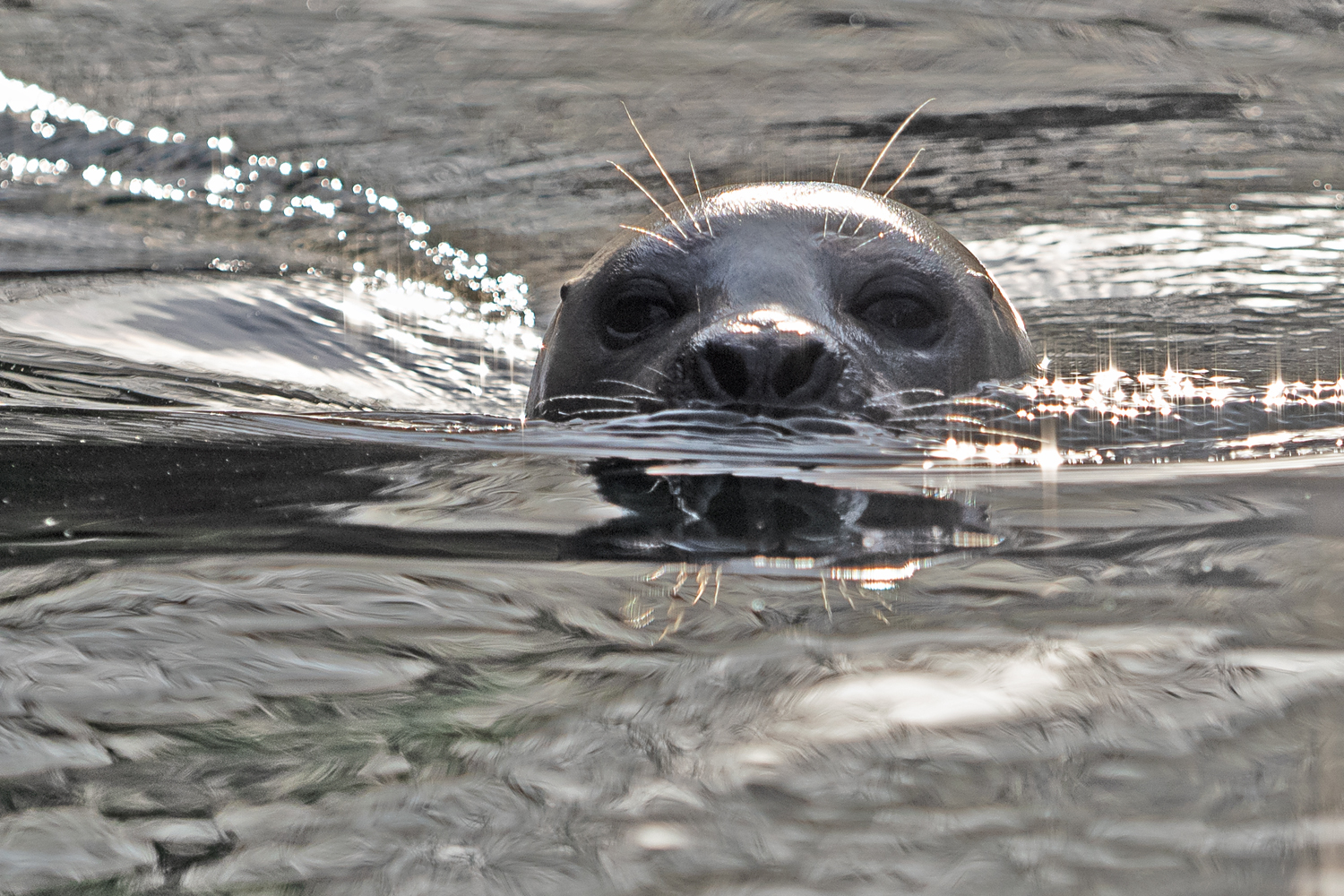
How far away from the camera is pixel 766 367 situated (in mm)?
2980

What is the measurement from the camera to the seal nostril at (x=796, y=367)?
2.98 meters

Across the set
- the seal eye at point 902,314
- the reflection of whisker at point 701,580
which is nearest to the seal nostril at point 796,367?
the seal eye at point 902,314

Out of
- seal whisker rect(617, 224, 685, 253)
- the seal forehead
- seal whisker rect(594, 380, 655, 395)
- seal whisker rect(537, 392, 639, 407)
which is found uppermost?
the seal forehead

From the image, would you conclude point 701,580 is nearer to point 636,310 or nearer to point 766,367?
point 766,367

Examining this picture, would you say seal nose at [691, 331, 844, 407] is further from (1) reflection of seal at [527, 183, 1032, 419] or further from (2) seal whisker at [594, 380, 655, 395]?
(2) seal whisker at [594, 380, 655, 395]

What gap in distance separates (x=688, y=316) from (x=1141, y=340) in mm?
2971

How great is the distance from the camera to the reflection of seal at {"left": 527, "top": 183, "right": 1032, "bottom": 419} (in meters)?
3.49

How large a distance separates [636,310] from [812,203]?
543mm

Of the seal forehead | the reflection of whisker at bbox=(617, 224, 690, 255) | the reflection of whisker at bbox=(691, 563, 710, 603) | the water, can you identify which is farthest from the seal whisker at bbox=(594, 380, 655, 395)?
the reflection of whisker at bbox=(691, 563, 710, 603)

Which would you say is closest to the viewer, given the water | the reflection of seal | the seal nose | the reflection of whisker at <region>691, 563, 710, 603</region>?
the water

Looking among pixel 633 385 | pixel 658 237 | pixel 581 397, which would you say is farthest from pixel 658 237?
pixel 581 397

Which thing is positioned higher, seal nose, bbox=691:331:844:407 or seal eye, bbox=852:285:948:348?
seal eye, bbox=852:285:948:348

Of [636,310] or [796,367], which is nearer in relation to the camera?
[796,367]

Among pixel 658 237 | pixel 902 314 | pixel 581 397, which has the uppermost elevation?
pixel 658 237
